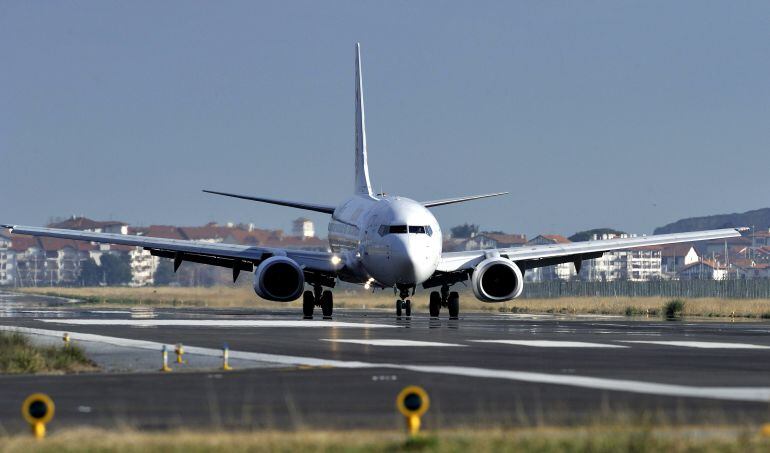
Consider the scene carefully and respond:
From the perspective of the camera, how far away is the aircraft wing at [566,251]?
61.8 m

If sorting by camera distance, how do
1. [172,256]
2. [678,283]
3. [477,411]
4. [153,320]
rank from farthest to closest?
[678,283] < [172,256] < [153,320] < [477,411]

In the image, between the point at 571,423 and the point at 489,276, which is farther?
the point at 489,276

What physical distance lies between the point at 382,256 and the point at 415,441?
41.0m

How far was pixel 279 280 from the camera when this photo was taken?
58.7m

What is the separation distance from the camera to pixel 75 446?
15.6 m

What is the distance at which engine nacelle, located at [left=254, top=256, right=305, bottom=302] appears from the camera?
5812 centimetres

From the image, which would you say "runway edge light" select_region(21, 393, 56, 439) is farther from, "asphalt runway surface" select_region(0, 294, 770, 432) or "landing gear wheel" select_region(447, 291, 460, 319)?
"landing gear wheel" select_region(447, 291, 460, 319)

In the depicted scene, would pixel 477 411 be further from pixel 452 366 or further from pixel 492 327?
pixel 492 327

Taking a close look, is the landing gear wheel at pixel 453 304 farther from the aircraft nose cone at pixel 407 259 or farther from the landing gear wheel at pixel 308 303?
the landing gear wheel at pixel 308 303

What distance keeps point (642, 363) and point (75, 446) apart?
15889 mm

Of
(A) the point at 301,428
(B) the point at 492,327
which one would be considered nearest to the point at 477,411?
(A) the point at 301,428

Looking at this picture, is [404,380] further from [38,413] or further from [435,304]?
[435,304]

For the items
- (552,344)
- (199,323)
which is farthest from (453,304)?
(552,344)

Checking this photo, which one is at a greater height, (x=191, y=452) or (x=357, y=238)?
(x=357, y=238)
